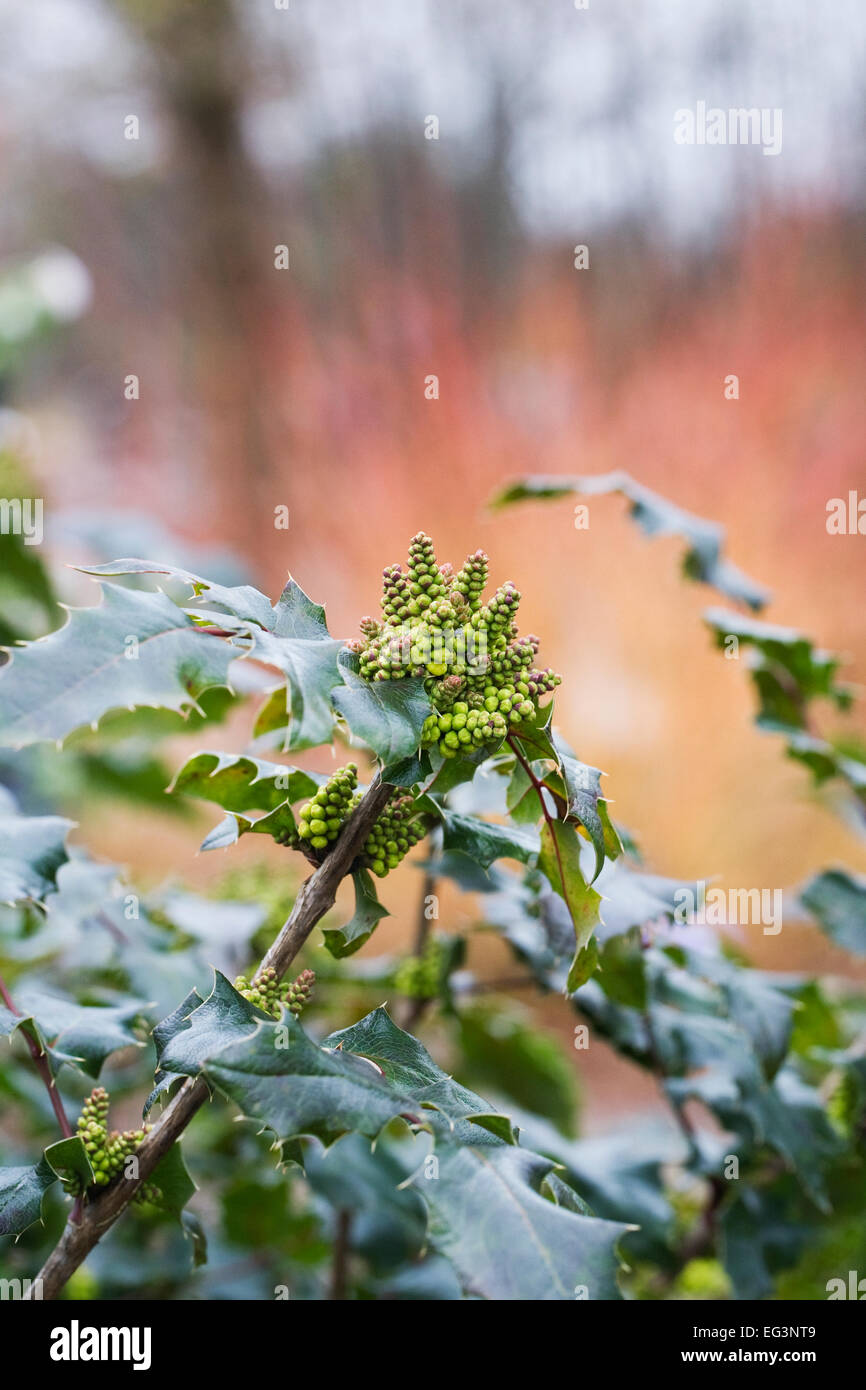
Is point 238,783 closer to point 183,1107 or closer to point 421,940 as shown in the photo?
point 183,1107

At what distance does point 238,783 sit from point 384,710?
0.16m

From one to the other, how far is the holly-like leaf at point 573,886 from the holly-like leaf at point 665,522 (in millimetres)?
387

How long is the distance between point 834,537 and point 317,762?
4.91 feet

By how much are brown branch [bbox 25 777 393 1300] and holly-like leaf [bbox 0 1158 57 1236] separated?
1.0 inches

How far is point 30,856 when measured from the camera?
0.52 m

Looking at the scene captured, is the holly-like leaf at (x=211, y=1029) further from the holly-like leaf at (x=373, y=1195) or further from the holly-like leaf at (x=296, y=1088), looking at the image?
the holly-like leaf at (x=373, y=1195)

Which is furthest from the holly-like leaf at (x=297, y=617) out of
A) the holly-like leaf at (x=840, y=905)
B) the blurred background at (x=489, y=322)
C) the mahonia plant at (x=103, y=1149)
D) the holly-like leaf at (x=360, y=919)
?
the blurred background at (x=489, y=322)

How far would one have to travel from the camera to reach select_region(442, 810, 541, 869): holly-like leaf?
474 millimetres

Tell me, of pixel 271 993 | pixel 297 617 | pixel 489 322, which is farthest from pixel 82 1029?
pixel 489 322

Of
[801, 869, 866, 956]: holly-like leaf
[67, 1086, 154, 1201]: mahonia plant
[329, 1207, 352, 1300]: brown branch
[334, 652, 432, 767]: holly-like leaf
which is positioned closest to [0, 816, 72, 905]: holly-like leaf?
[67, 1086, 154, 1201]: mahonia plant

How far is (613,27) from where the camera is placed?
7.98ft

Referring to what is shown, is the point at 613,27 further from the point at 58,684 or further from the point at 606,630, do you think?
the point at 58,684

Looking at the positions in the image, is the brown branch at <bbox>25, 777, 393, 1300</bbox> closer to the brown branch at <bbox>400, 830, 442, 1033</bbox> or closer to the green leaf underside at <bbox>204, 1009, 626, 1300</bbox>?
the green leaf underside at <bbox>204, 1009, 626, 1300</bbox>
